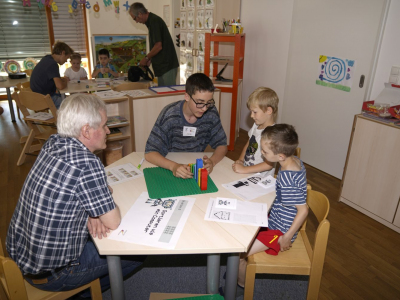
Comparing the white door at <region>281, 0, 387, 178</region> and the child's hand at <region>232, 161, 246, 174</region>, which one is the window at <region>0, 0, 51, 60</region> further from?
the child's hand at <region>232, 161, 246, 174</region>

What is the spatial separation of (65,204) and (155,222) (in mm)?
408

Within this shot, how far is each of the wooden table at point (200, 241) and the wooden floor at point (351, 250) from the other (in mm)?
905

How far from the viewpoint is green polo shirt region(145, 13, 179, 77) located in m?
4.67

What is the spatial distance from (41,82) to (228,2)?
2898mm

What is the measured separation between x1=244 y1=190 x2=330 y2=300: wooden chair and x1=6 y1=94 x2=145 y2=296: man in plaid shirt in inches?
31.8

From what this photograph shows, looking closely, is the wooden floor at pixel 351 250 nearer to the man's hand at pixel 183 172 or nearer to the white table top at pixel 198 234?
the white table top at pixel 198 234

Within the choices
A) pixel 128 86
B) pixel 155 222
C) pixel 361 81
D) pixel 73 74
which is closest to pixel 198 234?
pixel 155 222

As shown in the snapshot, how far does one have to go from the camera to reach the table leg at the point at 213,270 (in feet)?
5.58

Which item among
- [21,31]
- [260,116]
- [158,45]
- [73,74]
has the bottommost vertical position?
[73,74]

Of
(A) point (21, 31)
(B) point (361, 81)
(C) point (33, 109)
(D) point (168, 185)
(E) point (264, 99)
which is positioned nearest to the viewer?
(D) point (168, 185)

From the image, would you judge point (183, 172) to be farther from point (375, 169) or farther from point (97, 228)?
point (375, 169)

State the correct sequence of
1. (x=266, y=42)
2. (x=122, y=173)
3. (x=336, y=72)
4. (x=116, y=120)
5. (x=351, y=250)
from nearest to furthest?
(x=122, y=173)
(x=351, y=250)
(x=116, y=120)
(x=336, y=72)
(x=266, y=42)

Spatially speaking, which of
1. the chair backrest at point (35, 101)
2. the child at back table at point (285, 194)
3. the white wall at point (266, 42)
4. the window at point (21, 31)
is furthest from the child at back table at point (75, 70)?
the child at back table at point (285, 194)

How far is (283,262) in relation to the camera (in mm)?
1772
